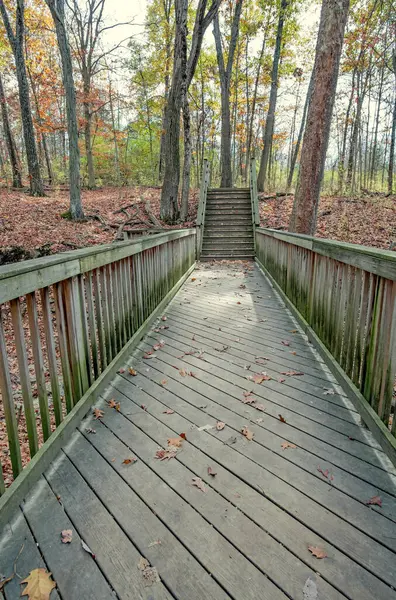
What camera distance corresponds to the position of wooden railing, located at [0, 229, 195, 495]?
1634mm

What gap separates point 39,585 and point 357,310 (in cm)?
241

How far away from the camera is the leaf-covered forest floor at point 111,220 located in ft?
29.2

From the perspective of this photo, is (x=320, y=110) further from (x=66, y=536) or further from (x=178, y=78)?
(x=66, y=536)

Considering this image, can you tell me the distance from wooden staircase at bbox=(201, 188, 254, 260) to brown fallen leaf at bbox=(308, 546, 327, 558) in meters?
9.29

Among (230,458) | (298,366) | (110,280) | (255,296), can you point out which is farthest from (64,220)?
(230,458)

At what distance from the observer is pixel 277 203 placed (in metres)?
14.1

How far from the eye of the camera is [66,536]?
1.53m

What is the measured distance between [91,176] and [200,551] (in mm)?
20496

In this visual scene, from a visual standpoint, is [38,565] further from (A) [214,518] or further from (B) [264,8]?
(B) [264,8]

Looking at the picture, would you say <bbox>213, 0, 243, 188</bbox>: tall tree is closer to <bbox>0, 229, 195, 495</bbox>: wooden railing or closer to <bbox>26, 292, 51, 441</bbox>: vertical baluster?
<bbox>0, 229, 195, 495</bbox>: wooden railing

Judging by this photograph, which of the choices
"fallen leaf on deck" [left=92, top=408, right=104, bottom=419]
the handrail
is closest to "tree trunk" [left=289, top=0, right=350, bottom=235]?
the handrail

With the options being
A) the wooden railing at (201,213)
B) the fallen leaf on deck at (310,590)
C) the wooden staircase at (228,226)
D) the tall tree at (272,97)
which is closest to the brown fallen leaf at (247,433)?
the fallen leaf on deck at (310,590)

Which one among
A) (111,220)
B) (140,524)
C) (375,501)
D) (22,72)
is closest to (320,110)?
(375,501)

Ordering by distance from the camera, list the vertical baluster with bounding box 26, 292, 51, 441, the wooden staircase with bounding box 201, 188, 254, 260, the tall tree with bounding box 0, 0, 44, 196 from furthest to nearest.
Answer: the tall tree with bounding box 0, 0, 44, 196, the wooden staircase with bounding box 201, 188, 254, 260, the vertical baluster with bounding box 26, 292, 51, 441
